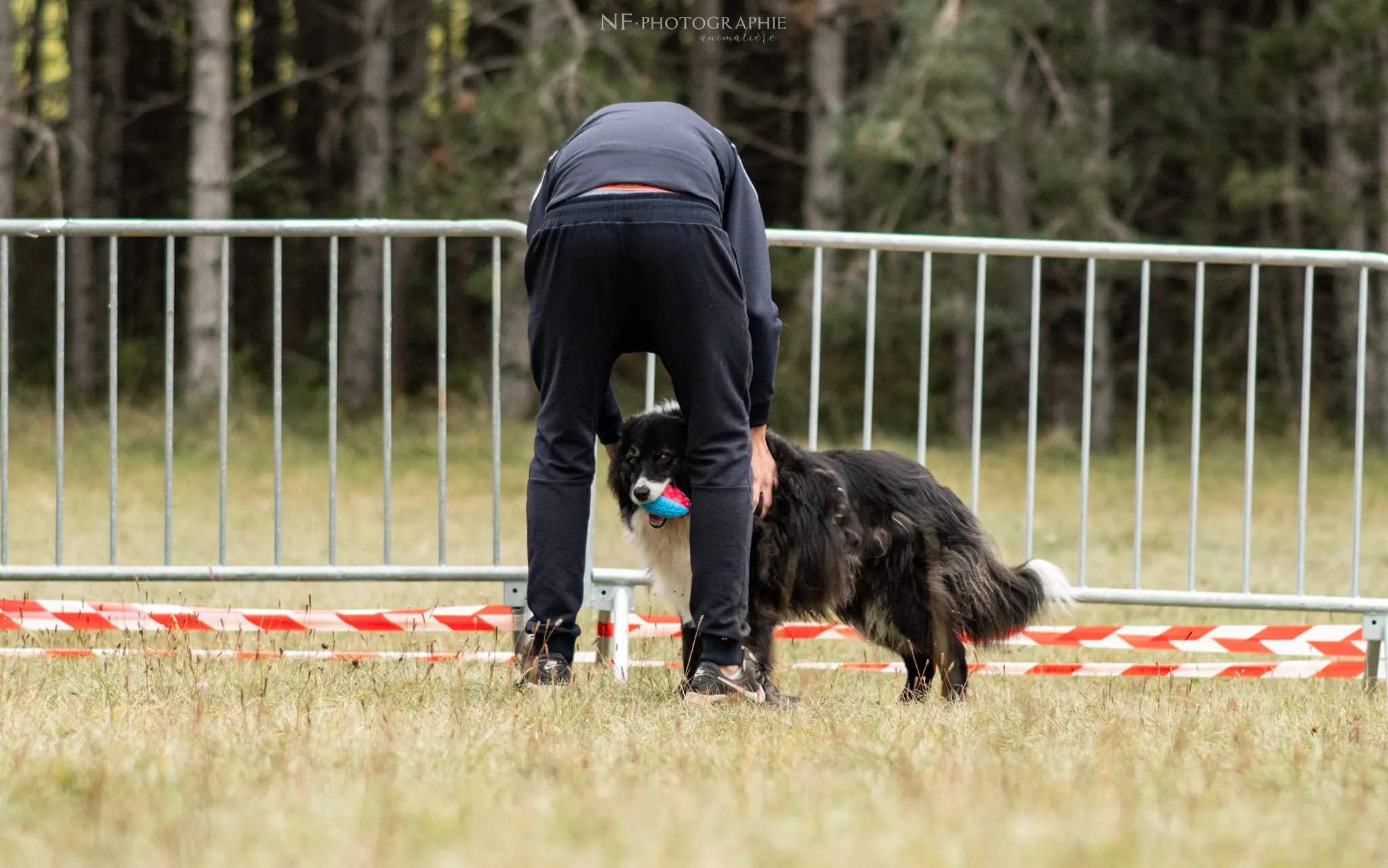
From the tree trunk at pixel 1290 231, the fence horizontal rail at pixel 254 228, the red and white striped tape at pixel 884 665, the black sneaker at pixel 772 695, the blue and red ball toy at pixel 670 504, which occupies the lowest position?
the red and white striped tape at pixel 884 665

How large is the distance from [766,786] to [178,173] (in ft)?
68.4

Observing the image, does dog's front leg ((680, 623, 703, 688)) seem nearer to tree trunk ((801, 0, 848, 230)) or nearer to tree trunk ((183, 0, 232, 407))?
tree trunk ((183, 0, 232, 407))

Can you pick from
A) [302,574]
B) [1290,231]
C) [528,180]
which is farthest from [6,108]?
[1290,231]

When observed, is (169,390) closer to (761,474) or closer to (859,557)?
(761,474)

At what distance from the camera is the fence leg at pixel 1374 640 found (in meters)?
4.41

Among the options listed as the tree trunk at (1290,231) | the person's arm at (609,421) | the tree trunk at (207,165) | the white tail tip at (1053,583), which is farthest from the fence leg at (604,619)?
the tree trunk at (1290,231)

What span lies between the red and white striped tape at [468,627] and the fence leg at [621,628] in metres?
0.17

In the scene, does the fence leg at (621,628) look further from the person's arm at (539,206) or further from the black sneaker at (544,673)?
the person's arm at (539,206)

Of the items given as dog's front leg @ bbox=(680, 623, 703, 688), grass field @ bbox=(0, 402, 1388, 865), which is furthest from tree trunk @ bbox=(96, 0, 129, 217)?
dog's front leg @ bbox=(680, 623, 703, 688)

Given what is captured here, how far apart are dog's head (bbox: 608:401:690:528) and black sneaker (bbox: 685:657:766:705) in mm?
444

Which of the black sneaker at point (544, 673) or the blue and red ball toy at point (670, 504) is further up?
the blue and red ball toy at point (670, 504)

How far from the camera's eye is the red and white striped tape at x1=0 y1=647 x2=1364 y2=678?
391 centimetres

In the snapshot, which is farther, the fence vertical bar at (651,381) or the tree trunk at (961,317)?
the tree trunk at (961,317)

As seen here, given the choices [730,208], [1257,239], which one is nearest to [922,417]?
[730,208]
